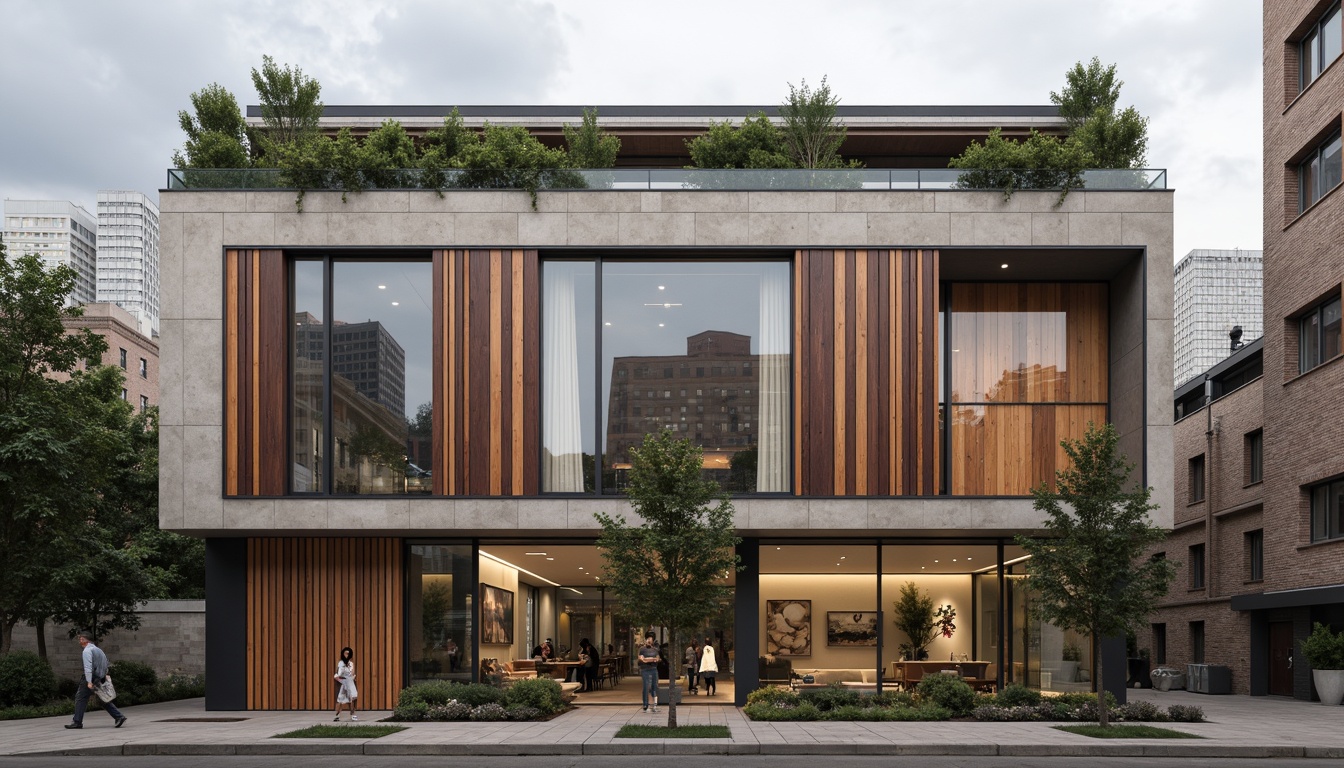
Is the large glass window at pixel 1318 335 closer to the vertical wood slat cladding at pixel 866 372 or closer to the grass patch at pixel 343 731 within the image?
the vertical wood slat cladding at pixel 866 372

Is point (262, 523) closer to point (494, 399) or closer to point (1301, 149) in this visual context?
point (494, 399)

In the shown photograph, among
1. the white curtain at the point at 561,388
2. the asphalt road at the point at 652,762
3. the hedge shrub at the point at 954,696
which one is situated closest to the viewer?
the asphalt road at the point at 652,762

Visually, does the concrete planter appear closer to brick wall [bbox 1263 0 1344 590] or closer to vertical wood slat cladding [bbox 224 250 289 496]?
brick wall [bbox 1263 0 1344 590]

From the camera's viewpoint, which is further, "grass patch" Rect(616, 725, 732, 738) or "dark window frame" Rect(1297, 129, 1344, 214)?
"dark window frame" Rect(1297, 129, 1344, 214)

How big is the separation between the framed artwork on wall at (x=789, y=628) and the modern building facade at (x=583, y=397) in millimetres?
75

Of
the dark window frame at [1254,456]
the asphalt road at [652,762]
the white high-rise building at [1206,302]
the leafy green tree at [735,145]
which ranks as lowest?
the asphalt road at [652,762]

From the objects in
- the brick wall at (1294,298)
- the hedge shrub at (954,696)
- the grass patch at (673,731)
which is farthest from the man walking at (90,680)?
the brick wall at (1294,298)

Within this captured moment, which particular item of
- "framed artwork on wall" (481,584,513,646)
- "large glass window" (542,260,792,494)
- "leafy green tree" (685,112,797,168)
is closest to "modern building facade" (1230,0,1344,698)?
"leafy green tree" (685,112,797,168)

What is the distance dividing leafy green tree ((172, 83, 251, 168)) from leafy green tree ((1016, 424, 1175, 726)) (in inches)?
780

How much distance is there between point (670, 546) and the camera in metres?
20.0

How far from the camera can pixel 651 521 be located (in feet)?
69.8

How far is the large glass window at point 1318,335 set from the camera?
28875 mm

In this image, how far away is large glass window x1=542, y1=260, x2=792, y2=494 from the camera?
25188mm

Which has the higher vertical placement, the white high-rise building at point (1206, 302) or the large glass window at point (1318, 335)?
the white high-rise building at point (1206, 302)
